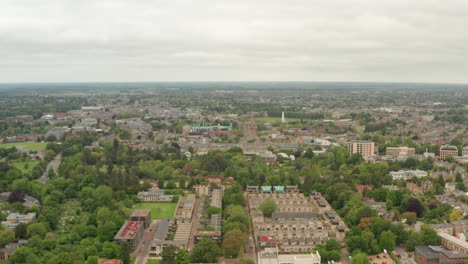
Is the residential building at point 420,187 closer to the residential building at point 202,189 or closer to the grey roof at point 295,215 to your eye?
the grey roof at point 295,215

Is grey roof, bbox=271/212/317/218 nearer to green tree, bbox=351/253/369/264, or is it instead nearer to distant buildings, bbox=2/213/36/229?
green tree, bbox=351/253/369/264

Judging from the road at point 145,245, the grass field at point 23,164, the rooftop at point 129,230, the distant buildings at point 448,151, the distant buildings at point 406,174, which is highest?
the distant buildings at point 448,151

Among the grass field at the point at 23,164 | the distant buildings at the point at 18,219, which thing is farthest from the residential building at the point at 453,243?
the grass field at the point at 23,164

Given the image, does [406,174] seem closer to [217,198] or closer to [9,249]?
[217,198]

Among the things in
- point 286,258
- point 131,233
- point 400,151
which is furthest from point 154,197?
point 400,151

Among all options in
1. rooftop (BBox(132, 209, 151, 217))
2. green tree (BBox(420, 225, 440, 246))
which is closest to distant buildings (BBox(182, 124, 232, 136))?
rooftop (BBox(132, 209, 151, 217))
